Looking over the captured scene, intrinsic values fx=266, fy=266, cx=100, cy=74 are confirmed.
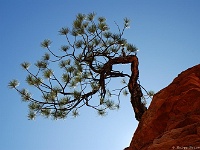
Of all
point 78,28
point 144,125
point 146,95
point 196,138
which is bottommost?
point 196,138

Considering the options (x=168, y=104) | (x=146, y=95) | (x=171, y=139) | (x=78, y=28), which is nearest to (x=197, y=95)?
(x=168, y=104)

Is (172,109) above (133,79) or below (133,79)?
below

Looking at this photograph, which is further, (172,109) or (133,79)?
(133,79)

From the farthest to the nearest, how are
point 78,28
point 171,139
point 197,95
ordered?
point 78,28
point 197,95
point 171,139

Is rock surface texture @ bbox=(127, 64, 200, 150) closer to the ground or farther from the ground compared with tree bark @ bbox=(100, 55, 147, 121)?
closer to the ground

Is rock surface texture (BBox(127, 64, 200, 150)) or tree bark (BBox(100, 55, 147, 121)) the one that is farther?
tree bark (BBox(100, 55, 147, 121))

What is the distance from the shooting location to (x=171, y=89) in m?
3.69

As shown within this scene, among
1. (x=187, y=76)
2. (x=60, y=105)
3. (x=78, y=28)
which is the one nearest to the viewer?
(x=187, y=76)

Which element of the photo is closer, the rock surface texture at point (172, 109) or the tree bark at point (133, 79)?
the rock surface texture at point (172, 109)

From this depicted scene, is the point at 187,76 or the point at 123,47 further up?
the point at 123,47

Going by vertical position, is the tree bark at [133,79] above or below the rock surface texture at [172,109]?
above

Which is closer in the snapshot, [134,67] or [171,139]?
[171,139]

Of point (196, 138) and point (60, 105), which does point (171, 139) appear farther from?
point (60, 105)

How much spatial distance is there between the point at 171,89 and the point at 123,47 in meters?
1.92
